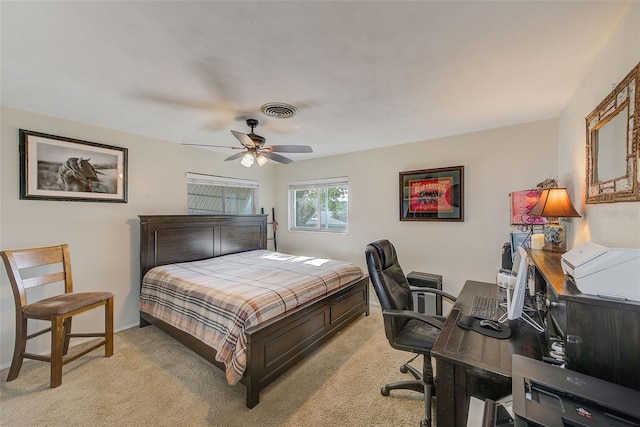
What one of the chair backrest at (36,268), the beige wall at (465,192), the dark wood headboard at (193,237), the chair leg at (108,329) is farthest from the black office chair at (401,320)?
the chair backrest at (36,268)

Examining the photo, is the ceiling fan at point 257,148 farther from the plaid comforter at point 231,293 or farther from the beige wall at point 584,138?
the beige wall at point 584,138

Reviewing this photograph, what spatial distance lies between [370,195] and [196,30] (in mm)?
3012

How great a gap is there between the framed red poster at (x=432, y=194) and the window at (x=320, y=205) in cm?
98

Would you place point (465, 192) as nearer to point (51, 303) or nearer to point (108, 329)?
point (108, 329)

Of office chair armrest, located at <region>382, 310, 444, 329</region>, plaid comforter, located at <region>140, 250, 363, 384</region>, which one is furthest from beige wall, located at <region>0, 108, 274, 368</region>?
office chair armrest, located at <region>382, 310, 444, 329</region>

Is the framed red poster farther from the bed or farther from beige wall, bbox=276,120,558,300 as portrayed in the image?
the bed

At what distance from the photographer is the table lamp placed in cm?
176

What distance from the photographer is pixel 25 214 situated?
2447 millimetres

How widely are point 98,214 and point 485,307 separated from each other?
3927 mm

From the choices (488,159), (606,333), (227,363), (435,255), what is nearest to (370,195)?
(435,255)

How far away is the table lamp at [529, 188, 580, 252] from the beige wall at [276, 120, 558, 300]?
35.6 inches

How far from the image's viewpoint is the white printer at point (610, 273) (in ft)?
2.78

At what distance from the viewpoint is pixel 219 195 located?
167 inches

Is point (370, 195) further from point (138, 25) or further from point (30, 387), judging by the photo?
point (30, 387)
